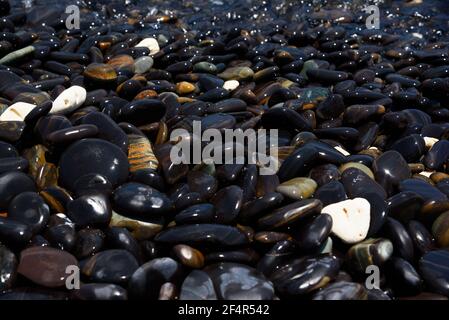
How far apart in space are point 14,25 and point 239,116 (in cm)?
393

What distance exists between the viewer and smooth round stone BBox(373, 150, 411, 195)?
3920 mm

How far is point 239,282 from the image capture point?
2963 millimetres

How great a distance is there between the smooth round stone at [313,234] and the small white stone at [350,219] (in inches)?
4.0

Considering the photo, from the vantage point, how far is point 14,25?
7.08 m

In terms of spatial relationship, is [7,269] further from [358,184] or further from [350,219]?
[358,184]

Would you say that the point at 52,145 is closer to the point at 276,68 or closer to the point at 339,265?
the point at 339,265

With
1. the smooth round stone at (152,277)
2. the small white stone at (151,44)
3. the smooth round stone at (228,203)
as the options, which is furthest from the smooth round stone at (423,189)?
the small white stone at (151,44)

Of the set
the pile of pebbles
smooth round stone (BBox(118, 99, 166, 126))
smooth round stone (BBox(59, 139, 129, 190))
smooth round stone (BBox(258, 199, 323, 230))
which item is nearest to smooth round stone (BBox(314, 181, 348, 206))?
the pile of pebbles

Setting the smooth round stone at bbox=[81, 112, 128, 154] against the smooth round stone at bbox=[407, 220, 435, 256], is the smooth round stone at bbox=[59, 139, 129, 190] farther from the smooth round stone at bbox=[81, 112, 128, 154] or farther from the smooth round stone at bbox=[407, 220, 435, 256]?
the smooth round stone at bbox=[407, 220, 435, 256]

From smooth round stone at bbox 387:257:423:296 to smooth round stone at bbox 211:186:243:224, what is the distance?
97 cm

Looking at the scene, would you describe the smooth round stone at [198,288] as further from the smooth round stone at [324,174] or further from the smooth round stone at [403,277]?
the smooth round stone at [324,174]

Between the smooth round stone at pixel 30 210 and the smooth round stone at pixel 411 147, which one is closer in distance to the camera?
the smooth round stone at pixel 30 210

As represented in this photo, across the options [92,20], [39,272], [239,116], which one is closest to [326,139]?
[239,116]

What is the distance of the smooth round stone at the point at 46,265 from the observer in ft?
9.66
